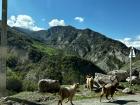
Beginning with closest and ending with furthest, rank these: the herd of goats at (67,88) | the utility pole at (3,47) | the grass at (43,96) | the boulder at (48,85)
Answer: the utility pole at (3,47) → the herd of goats at (67,88) → the grass at (43,96) → the boulder at (48,85)

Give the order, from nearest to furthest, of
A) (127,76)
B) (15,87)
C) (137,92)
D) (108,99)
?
(108,99) < (137,92) < (127,76) < (15,87)

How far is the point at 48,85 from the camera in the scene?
31719 mm

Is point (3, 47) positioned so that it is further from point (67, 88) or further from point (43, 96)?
point (43, 96)

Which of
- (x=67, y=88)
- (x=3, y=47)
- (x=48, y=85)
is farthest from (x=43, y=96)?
(x=3, y=47)

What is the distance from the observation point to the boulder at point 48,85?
104ft

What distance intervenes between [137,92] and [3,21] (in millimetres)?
16853

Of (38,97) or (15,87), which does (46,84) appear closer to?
(38,97)

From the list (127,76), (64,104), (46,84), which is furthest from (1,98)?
(127,76)

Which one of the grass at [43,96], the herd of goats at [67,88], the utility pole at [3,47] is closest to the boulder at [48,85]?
the herd of goats at [67,88]

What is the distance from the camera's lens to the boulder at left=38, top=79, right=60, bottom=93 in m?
31.6

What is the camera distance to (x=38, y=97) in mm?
29906

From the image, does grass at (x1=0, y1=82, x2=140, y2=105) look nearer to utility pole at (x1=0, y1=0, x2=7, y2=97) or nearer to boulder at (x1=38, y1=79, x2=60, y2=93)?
boulder at (x1=38, y1=79, x2=60, y2=93)

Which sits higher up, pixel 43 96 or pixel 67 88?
pixel 67 88

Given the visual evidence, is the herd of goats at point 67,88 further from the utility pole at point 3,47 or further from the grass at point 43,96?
the utility pole at point 3,47
